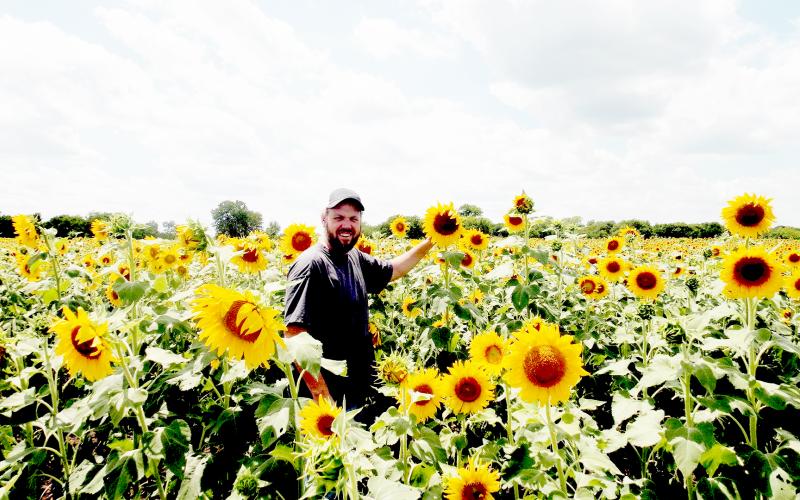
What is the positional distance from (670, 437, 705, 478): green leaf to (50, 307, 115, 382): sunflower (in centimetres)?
278

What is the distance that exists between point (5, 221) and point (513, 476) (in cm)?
5109

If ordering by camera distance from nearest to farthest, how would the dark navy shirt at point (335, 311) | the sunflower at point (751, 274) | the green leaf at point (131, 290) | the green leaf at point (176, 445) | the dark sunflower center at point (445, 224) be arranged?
the green leaf at point (176, 445), the green leaf at point (131, 290), the sunflower at point (751, 274), the dark navy shirt at point (335, 311), the dark sunflower center at point (445, 224)

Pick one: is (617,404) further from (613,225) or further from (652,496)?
(613,225)

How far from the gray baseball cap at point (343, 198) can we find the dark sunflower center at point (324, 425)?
1843 mm

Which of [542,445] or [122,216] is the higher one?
[122,216]

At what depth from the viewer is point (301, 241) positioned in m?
4.79

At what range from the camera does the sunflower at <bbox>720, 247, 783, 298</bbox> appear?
267 cm

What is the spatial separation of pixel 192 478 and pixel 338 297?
1.50m

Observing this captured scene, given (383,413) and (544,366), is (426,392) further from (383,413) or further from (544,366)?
(544,366)

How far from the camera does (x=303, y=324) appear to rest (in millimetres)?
2852

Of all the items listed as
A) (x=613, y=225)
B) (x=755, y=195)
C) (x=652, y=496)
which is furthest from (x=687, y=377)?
(x=613, y=225)

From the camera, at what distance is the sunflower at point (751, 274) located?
2672mm

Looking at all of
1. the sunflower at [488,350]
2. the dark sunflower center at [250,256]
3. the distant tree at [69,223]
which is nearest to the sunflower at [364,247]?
the dark sunflower center at [250,256]

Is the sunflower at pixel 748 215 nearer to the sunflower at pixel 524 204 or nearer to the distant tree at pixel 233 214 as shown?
the sunflower at pixel 524 204
